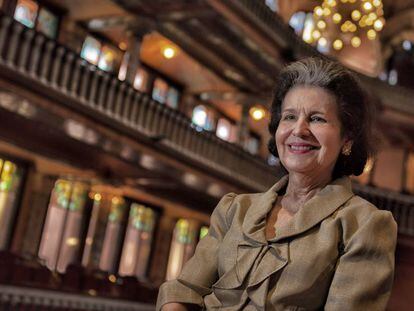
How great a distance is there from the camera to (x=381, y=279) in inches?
63.9

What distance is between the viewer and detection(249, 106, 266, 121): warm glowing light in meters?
19.1

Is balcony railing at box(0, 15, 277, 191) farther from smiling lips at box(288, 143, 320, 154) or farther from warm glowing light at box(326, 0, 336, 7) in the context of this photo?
smiling lips at box(288, 143, 320, 154)

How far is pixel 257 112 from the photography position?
64.1 ft

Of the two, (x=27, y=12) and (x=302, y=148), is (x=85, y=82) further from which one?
(x=302, y=148)

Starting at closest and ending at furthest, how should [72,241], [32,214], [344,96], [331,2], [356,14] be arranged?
[344,96]
[356,14]
[331,2]
[32,214]
[72,241]

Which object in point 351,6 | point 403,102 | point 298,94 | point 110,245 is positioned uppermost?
point 403,102

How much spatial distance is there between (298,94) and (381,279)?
578 millimetres

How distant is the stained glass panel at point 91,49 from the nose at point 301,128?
14210 millimetres

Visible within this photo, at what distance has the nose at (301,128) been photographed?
1810mm

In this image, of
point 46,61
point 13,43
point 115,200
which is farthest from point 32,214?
point 13,43

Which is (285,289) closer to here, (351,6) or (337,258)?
(337,258)

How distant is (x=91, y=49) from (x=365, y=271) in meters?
14.9

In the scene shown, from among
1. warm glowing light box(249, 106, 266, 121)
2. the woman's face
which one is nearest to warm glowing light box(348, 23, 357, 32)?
the woman's face

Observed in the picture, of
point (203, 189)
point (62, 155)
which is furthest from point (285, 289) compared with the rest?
point (203, 189)
